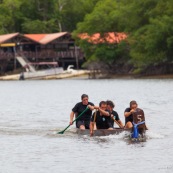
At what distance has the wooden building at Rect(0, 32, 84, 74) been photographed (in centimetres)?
11750

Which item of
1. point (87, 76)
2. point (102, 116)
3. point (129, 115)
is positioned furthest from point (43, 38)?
point (129, 115)

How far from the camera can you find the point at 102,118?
30484 mm

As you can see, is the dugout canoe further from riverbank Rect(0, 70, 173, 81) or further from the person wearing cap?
riverbank Rect(0, 70, 173, 81)

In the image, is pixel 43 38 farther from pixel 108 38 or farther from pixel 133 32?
pixel 133 32

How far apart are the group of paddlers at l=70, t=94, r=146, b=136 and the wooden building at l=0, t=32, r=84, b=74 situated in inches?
3331

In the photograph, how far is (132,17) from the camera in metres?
97.1

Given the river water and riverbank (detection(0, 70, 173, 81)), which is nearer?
the river water

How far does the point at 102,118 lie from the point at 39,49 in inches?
3630

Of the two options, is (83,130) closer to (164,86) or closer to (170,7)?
(164,86)

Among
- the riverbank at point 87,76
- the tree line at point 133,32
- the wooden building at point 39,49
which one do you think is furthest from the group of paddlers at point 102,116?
the wooden building at point 39,49

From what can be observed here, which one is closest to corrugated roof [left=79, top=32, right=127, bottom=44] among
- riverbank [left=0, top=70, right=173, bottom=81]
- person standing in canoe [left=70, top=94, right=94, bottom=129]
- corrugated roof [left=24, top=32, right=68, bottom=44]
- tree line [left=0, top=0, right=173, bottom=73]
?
tree line [left=0, top=0, right=173, bottom=73]

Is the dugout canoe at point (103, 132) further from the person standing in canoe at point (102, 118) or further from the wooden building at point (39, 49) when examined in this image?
the wooden building at point (39, 49)

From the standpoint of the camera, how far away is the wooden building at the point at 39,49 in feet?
385

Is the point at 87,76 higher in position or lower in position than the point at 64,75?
lower
